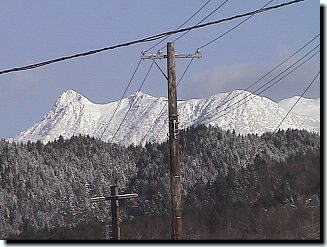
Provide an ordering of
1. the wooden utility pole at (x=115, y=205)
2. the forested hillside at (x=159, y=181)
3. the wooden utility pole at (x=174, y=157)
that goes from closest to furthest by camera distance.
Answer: the wooden utility pole at (x=174, y=157) → the wooden utility pole at (x=115, y=205) → the forested hillside at (x=159, y=181)

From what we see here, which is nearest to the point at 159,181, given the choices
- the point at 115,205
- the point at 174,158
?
the point at 115,205

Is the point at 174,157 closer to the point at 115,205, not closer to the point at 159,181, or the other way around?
the point at 115,205

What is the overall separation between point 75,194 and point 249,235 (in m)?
36.4

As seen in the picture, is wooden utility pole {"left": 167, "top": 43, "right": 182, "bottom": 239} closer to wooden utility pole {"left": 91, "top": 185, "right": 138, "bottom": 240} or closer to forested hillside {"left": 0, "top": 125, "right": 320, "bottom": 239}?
wooden utility pole {"left": 91, "top": 185, "right": 138, "bottom": 240}

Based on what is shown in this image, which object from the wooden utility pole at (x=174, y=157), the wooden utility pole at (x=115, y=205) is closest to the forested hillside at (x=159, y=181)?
the wooden utility pole at (x=115, y=205)

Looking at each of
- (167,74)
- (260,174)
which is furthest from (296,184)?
(167,74)

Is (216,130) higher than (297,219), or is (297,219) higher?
(216,130)

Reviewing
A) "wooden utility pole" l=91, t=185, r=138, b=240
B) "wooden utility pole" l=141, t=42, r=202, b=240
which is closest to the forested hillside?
"wooden utility pole" l=91, t=185, r=138, b=240

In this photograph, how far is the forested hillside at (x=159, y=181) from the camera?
203 ft

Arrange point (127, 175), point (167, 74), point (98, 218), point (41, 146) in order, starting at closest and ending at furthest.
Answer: point (167, 74), point (98, 218), point (127, 175), point (41, 146)

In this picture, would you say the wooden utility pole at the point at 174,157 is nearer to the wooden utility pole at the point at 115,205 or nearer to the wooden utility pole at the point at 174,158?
the wooden utility pole at the point at 174,158

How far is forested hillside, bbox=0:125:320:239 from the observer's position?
61.8m

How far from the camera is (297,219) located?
48.8 metres

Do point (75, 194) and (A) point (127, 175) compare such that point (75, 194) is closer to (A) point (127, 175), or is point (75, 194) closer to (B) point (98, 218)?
(A) point (127, 175)
